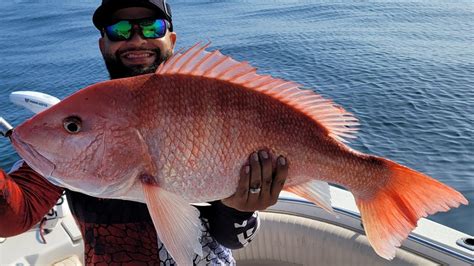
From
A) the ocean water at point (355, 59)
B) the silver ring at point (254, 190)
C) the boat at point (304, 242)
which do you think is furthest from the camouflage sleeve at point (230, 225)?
the ocean water at point (355, 59)

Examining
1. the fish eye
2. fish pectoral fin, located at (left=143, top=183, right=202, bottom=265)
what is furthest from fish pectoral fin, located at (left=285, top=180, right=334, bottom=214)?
the fish eye

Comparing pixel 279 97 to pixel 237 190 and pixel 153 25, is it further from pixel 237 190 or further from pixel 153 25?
pixel 153 25

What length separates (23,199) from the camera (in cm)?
162

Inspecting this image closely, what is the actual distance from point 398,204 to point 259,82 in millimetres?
649

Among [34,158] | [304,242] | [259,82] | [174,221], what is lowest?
[304,242]

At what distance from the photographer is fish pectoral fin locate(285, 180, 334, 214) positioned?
4.81ft

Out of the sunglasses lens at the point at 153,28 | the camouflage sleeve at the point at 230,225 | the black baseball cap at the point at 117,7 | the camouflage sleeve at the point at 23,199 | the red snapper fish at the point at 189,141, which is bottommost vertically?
the camouflage sleeve at the point at 230,225

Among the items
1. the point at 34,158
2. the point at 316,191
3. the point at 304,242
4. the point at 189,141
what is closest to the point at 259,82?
the point at 189,141

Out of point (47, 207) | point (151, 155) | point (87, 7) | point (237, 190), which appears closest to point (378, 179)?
point (237, 190)

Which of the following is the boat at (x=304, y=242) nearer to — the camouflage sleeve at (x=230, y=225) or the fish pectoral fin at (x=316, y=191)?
the camouflage sleeve at (x=230, y=225)

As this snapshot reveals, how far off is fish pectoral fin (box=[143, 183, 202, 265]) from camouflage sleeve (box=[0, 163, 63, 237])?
0.64 meters

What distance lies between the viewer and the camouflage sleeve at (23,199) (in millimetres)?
1533

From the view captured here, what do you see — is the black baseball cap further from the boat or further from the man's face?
the boat

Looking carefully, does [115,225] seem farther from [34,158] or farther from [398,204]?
[398,204]
